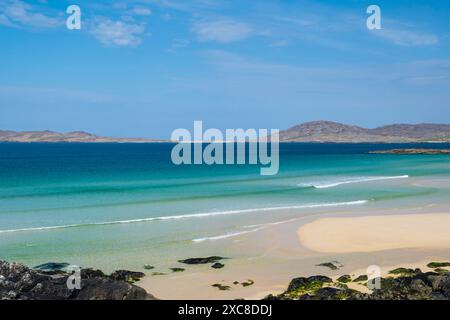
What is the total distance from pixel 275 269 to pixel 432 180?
123 ft

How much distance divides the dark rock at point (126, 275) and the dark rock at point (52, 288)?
7.85ft

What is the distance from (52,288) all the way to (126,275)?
3364 millimetres

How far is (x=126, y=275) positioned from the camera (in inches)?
559

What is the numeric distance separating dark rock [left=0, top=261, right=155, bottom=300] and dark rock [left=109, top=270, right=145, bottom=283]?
2.39 meters

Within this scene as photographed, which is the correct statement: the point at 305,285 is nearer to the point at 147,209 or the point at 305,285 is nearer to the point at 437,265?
the point at 437,265

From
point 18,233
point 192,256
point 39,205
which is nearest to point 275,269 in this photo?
point 192,256

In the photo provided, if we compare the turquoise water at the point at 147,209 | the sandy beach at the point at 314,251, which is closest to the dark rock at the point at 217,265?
the sandy beach at the point at 314,251

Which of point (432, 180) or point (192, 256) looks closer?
point (192, 256)

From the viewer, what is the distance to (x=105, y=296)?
34.3 feet

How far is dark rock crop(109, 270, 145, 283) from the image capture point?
14.0 m

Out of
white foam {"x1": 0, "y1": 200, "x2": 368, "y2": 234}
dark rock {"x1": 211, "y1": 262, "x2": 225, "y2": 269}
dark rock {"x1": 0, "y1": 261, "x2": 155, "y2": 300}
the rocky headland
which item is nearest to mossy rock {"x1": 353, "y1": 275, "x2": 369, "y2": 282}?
the rocky headland

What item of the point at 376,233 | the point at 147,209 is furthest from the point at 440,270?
the point at 147,209

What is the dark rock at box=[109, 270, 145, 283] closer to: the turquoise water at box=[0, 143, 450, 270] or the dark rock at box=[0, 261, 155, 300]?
the turquoise water at box=[0, 143, 450, 270]
